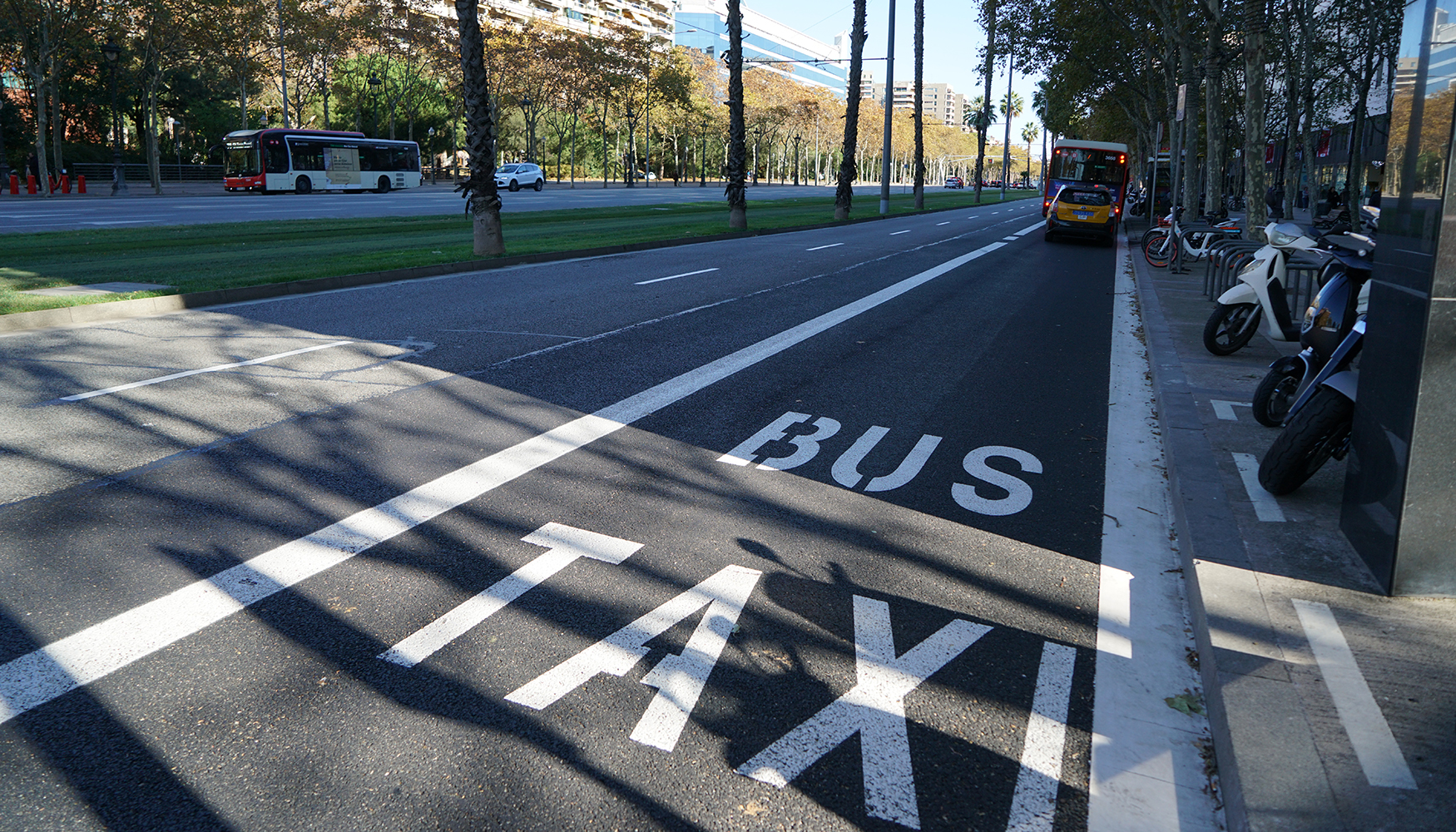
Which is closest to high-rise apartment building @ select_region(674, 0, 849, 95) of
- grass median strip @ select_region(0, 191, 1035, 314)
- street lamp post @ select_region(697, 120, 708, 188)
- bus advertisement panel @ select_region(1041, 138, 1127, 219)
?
street lamp post @ select_region(697, 120, 708, 188)

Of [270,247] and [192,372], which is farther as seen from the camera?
[270,247]

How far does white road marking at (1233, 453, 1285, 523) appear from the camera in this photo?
4.86 meters

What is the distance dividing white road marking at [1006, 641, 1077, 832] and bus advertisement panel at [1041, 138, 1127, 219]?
33750 millimetres

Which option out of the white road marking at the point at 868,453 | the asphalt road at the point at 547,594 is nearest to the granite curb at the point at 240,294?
the asphalt road at the point at 547,594

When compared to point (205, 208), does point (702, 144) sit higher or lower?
Result: higher

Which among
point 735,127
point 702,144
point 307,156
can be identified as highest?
point 702,144

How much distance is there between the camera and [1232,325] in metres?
9.15

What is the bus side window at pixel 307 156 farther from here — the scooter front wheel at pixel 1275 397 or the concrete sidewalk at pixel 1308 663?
the concrete sidewalk at pixel 1308 663

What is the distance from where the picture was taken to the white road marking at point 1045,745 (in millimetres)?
2811

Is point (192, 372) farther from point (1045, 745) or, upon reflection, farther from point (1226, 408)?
point (1226, 408)

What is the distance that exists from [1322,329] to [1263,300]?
2.49 m

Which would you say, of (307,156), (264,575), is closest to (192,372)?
(264,575)

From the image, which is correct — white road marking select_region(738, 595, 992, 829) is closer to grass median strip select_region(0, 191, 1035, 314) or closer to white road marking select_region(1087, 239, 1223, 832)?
white road marking select_region(1087, 239, 1223, 832)

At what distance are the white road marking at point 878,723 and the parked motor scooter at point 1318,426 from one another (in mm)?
2159
